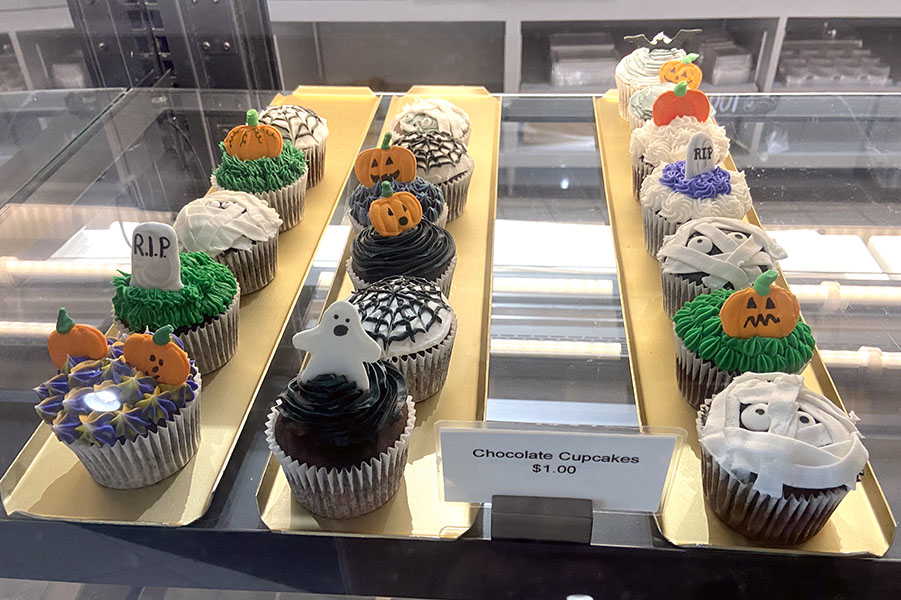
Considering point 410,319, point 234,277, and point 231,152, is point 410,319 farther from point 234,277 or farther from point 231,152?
point 231,152

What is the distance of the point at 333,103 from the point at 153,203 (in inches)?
42.5

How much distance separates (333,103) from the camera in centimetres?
352

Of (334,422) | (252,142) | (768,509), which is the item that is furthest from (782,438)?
(252,142)

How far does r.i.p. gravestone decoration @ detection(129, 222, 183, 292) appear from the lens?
A: 5.91 ft

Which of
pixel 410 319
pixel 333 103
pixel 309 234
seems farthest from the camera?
pixel 333 103

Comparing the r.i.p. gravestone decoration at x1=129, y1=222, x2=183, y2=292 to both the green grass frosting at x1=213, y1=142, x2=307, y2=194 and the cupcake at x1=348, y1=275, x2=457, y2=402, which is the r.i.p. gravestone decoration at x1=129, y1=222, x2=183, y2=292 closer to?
the cupcake at x1=348, y1=275, x2=457, y2=402

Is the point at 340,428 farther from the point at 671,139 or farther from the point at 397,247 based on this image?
the point at 671,139

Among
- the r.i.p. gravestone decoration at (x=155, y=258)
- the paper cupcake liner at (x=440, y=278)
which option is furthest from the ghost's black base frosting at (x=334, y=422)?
the paper cupcake liner at (x=440, y=278)

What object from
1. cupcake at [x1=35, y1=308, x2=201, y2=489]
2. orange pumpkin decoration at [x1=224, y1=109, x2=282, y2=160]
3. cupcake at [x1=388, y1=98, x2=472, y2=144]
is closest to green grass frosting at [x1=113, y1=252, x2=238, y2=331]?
cupcake at [x1=35, y1=308, x2=201, y2=489]

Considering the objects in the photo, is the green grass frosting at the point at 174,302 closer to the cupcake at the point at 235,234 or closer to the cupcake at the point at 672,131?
the cupcake at the point at 235,234

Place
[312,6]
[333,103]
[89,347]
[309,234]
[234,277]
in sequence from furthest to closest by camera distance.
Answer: [312,6]
[333,103]
[309,234]
[234,277]
[89,347]

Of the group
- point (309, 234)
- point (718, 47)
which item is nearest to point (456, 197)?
point (309, 234)

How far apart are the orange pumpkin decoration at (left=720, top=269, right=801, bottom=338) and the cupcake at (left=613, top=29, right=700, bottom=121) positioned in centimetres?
184

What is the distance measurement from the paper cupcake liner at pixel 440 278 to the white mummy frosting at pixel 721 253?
64 centimetres
